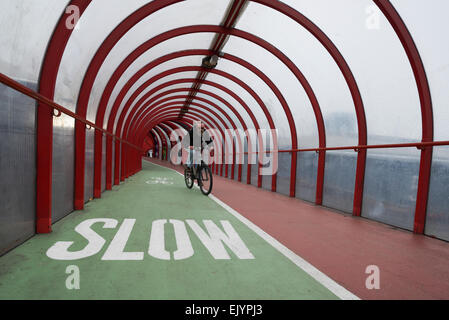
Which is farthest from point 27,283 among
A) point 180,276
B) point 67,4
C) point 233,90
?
point 233,90

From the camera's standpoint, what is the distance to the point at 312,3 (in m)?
6.07

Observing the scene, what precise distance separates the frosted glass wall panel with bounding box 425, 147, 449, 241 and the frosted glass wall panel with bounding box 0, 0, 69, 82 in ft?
21.5

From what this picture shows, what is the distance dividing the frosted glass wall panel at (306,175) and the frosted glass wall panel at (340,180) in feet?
2.37

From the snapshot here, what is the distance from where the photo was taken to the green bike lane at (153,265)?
2.45 m

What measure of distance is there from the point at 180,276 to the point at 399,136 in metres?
5.36

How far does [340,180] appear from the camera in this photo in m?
7.50

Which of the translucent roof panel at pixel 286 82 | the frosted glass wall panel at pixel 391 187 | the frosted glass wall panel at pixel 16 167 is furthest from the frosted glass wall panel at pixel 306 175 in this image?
the frosted glass wall panel at pixel 16 167

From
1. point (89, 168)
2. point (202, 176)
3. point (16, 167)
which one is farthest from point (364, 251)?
point (89, 168)

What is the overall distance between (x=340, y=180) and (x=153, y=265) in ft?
19.8

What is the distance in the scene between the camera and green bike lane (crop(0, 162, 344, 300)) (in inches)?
96.4

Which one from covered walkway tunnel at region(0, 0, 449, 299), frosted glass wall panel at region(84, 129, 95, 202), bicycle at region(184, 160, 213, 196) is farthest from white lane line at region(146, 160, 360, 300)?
frosted glass wall panel at region(84, 129, 95, 202)

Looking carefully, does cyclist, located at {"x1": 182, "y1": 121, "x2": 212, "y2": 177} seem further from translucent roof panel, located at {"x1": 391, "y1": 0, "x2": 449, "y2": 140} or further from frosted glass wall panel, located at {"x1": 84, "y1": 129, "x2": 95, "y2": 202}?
translucent roof panel, located at {"x1": 391, "y1": 0, "x2": 449, "y2": 140}

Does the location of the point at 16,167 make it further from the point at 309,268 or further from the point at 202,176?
the point at 202,176

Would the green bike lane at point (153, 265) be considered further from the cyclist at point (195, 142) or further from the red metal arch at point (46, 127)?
the cyclist at point (195, 142)
